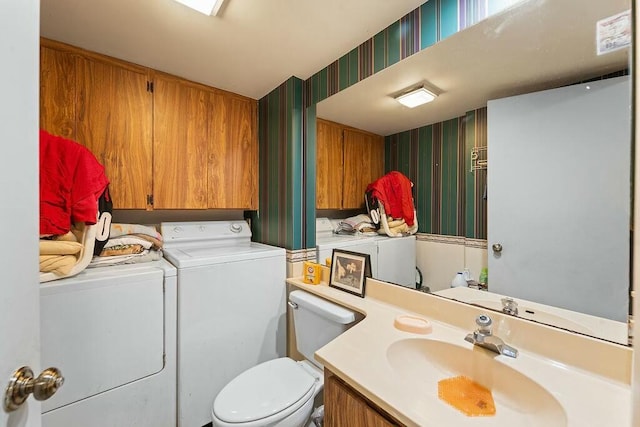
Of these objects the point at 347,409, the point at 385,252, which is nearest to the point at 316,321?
the point at 385,252

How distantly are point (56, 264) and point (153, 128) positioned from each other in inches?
36.8

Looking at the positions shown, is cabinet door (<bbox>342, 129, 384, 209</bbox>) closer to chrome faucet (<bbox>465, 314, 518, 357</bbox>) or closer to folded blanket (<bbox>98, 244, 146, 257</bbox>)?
chrome faucet (<bbox>465, 314, 518, 357</bbox>)

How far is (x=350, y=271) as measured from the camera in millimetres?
1545

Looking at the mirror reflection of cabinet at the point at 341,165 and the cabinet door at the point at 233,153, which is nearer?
the mirror reflection of cabinet at the point at 341,165

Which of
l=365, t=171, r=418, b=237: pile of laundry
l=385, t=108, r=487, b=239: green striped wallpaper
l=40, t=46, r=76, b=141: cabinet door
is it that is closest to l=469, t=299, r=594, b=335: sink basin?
l=385, t=108, r=487, b=239: green striped wallpaper

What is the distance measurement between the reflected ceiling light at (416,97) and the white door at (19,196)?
1.37 metres

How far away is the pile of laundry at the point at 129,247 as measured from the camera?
4.70 feet

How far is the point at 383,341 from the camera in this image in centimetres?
100

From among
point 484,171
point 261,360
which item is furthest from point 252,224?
point 484,171

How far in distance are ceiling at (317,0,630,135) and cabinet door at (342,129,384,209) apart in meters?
0.20

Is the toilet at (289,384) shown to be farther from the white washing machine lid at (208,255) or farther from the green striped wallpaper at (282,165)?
the green striped wallpaper at (282,165)

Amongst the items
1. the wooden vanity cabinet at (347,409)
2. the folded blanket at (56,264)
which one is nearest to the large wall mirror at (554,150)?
the wooden vanity cabinet at (347,409)

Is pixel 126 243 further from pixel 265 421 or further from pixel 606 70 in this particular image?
pixel 606 70

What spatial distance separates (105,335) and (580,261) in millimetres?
1969
